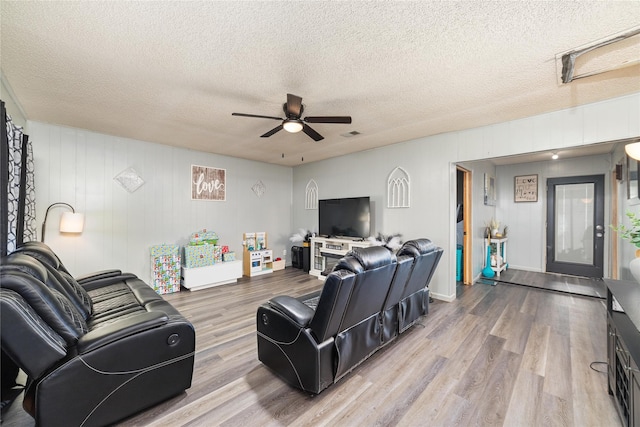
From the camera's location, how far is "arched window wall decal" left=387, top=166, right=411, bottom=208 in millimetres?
4500

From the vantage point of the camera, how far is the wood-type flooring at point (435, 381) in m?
1.69

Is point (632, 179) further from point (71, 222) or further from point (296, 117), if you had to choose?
point (71, 222)

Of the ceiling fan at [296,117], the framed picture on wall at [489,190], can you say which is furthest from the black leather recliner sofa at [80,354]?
the framed picture on wall at [489,190]

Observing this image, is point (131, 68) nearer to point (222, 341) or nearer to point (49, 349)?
point (49, 349)

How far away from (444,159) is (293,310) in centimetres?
340

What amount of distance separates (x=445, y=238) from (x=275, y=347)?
3.09 metres

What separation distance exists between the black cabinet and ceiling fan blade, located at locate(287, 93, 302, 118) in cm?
276

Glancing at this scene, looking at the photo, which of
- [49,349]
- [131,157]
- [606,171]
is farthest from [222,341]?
[606,171]

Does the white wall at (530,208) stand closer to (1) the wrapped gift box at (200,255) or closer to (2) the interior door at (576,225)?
(2) the interior door at (576,225)

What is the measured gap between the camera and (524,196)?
602 cm

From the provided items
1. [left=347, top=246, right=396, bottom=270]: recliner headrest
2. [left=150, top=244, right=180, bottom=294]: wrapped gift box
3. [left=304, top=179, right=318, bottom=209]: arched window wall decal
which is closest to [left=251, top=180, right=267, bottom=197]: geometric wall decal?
[left=304, top=179, right=318, bottom=209]: arched window wall decal

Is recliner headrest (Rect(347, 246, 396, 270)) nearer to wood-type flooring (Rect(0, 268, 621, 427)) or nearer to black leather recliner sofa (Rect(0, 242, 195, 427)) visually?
wood-type flooring (Rect(0, 268, 621, 427))

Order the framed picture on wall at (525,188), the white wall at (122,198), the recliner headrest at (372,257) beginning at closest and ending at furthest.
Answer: the recliner headrest at (372,257)
the white wall at (122,198)
the framed picture on wall at (525,188)

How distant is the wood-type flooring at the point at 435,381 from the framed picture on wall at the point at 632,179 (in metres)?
1.60
